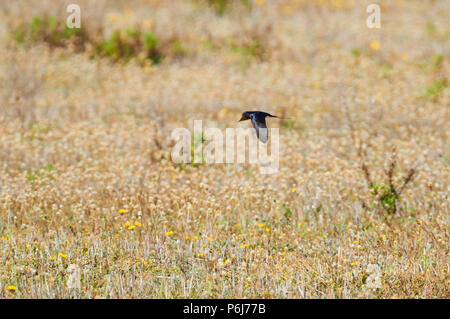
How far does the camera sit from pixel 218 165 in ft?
23.7

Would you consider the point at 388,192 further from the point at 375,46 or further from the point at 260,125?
the point at 375,46

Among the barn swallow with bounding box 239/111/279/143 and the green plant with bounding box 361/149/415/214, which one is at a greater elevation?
the barn swallow with bounding box 239/111/279/143

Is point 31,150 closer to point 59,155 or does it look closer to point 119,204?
point 59,155

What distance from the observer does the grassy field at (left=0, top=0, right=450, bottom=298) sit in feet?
14.7

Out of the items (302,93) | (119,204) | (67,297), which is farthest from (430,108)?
(67,297)

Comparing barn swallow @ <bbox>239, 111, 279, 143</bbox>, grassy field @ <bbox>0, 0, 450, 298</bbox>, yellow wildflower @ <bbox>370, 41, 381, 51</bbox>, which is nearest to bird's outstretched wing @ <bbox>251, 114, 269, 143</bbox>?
barn swallow @ <bbox>239, 111, 279, 143</bbox>

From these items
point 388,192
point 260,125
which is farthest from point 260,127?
point 388,192

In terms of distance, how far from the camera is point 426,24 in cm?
1510

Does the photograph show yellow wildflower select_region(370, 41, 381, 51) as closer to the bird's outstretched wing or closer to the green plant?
the green plant

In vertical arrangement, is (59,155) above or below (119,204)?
above

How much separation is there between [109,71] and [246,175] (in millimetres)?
5737

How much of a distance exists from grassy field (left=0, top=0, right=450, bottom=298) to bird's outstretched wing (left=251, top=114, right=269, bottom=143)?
1082 millimetres

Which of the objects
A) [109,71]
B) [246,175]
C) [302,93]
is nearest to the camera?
[246,175]

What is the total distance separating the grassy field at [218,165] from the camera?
4469 mm
